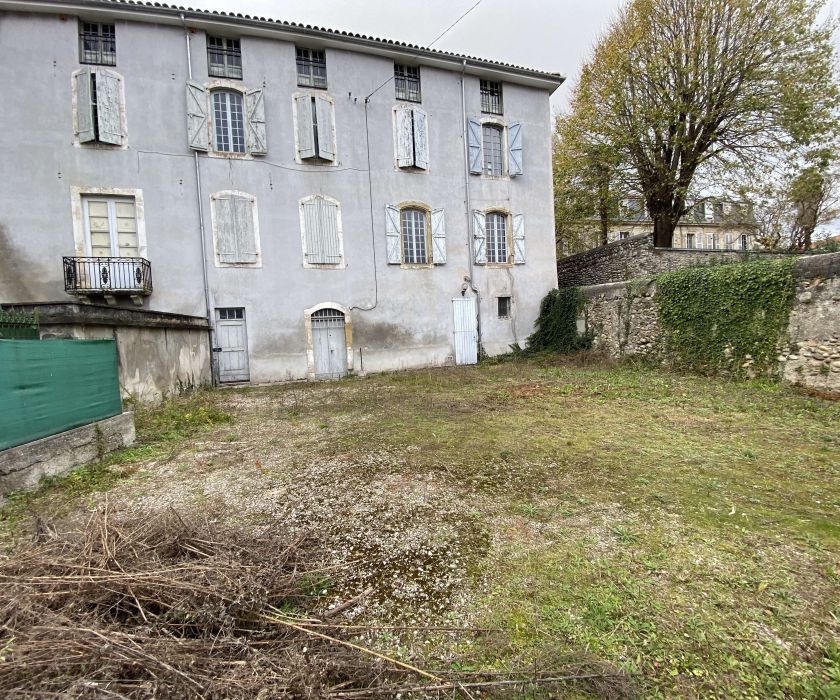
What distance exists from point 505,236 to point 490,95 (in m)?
4.97

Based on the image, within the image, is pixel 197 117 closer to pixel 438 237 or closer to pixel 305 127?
pixel 305 127

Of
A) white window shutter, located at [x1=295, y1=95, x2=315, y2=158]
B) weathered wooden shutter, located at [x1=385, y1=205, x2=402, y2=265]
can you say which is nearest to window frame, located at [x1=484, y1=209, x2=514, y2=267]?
weathered wooden shutter, located at [x1=385, y1=205, x2=402, y2=265]

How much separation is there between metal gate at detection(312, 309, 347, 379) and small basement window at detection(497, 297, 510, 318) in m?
5.73

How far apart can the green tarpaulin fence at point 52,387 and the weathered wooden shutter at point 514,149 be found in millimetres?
12982

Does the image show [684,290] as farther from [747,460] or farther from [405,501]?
[405,501]

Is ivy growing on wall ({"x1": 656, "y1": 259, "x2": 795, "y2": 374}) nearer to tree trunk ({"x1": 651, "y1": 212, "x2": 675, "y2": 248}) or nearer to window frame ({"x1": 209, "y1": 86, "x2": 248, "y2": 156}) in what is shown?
tree trunk ({"x1": 651, "y1": 212, "x2": 675, "y2": 248})

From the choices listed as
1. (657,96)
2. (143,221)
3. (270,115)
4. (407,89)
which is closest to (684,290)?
(657,96)

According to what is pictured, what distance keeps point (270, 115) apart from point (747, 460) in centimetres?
1330

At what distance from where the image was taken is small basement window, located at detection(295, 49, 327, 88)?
11.4 m

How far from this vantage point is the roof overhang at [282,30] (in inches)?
374

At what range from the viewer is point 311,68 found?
1148 centimetres

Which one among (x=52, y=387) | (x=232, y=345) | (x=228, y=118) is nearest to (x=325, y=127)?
(x=228, y=118)

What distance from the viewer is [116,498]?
3.37 meters

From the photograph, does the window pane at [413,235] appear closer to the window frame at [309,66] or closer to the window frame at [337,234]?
the window frame at [337,234]
